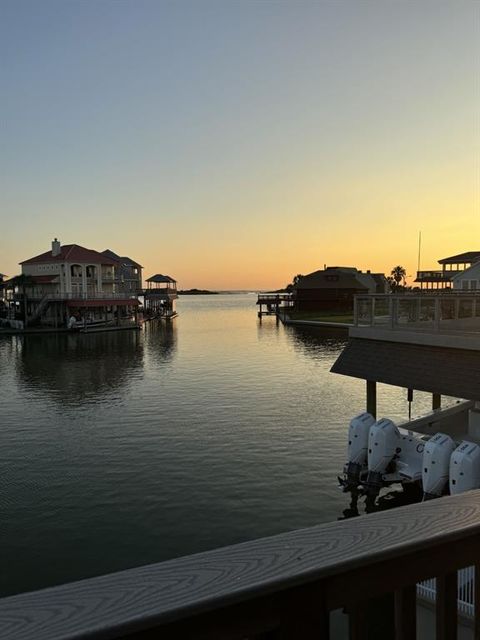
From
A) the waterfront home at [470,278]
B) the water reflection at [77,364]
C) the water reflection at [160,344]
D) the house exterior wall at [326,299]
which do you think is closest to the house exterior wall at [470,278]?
the waterfront home at [470,278]

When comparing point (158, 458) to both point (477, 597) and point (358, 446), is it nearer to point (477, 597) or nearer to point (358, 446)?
point (358, 446)

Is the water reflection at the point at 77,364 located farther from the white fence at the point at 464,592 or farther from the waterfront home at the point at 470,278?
the waterfront home at the point at 470,278

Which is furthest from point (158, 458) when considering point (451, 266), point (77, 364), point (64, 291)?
point (451, 266)

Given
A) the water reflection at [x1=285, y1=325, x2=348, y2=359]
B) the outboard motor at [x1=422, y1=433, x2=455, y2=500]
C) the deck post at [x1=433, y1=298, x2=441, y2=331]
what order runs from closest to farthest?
the outboard motor at [x1=422, y1=433, x2=455, y2=500] → the deck post at [x1=433, y1=298, x2=441, y2=331] → the water reflection at [x1=285, y1=325, x2=348, y2=359]

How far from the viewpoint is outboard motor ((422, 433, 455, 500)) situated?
1153cm

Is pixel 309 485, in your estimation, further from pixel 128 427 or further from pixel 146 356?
pixel 146 356

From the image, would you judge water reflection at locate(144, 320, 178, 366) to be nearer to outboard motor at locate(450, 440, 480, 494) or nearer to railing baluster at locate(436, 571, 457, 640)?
outboard motor at locate(450, 440, 480, 494)

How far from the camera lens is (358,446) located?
45.1ft

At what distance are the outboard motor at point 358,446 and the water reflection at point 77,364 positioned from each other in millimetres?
16959

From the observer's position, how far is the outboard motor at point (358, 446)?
529 inches

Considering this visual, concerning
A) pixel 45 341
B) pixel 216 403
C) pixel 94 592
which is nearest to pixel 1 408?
pixel 216 403

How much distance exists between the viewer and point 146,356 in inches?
1695

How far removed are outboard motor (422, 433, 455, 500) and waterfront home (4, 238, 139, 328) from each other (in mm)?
55880

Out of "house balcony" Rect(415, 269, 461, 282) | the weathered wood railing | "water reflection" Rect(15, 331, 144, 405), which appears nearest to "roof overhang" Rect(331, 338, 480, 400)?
the weathered wood railing
